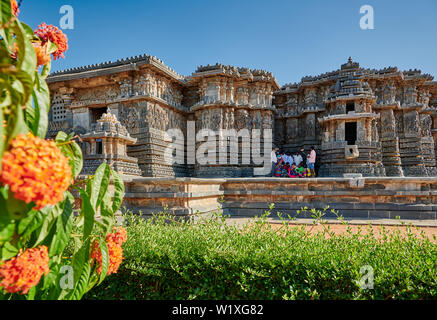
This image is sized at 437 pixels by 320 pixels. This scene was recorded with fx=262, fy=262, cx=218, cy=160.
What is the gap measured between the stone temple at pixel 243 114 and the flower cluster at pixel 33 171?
1115cm

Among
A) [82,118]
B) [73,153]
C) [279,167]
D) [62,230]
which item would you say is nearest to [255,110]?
[279,167]

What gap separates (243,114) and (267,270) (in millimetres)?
15735

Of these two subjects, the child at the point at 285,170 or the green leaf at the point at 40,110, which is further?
the child at the point at 285,170

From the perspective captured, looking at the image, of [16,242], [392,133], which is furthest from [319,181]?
[392,133]

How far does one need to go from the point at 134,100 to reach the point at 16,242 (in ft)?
49.5

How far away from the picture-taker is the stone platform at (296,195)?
21.6ft

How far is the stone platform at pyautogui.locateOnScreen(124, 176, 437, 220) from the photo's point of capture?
6578 mm

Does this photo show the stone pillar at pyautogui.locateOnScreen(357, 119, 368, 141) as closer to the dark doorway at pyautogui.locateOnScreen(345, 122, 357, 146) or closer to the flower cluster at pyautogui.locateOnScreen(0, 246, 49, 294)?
the dark doorway at pyautogui.locateOnScreen(345, 122, 357, 146)

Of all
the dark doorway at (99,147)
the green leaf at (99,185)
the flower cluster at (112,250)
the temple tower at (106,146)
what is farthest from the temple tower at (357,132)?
the green leaf at (99,185)

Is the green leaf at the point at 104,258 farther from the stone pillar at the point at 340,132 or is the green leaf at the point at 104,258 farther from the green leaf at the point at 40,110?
the stone pillar at the point at 340,132

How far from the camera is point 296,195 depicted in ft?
26.9

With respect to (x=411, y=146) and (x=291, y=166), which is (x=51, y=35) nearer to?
(x=291, y=166)

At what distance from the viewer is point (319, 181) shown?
26.6 ft
